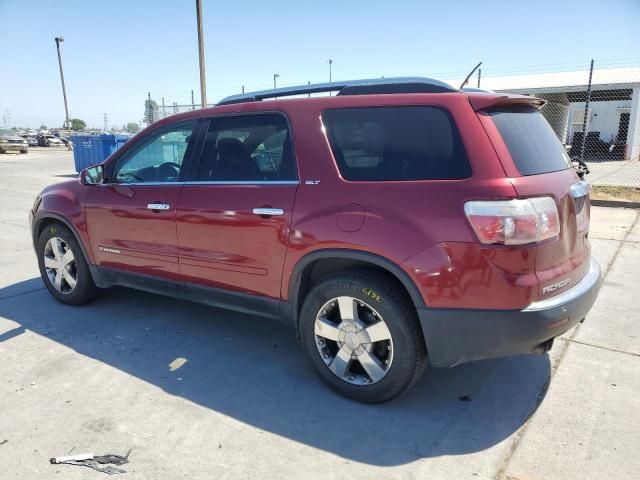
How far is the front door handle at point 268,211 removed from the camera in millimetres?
3166

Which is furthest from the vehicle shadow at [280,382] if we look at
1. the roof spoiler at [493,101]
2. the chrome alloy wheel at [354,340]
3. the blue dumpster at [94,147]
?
the blue dumpster at [94,147]

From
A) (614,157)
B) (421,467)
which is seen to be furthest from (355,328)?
(614,157)

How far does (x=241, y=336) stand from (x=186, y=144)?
1.64 metres

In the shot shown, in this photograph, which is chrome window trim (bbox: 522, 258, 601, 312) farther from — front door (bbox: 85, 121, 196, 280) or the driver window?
the driver window

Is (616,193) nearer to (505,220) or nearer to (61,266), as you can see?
(505,220)

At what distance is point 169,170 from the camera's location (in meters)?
3.99

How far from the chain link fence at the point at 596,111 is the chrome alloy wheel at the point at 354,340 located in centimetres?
1316

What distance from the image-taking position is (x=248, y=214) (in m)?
3.31

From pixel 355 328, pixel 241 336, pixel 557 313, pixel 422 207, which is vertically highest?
pixel 422 207

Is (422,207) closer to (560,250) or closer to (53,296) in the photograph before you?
(560,250)

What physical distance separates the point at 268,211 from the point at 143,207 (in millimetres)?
1334

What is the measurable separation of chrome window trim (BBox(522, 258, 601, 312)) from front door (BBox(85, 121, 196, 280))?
2.61 metres

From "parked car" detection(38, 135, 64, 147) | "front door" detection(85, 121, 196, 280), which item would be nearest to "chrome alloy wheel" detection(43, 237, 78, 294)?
"front door" detection(85, 121, 196, 280)

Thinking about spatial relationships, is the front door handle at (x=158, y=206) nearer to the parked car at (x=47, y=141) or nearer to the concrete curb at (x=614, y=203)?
the concrete curb at (x=614, y=203)
